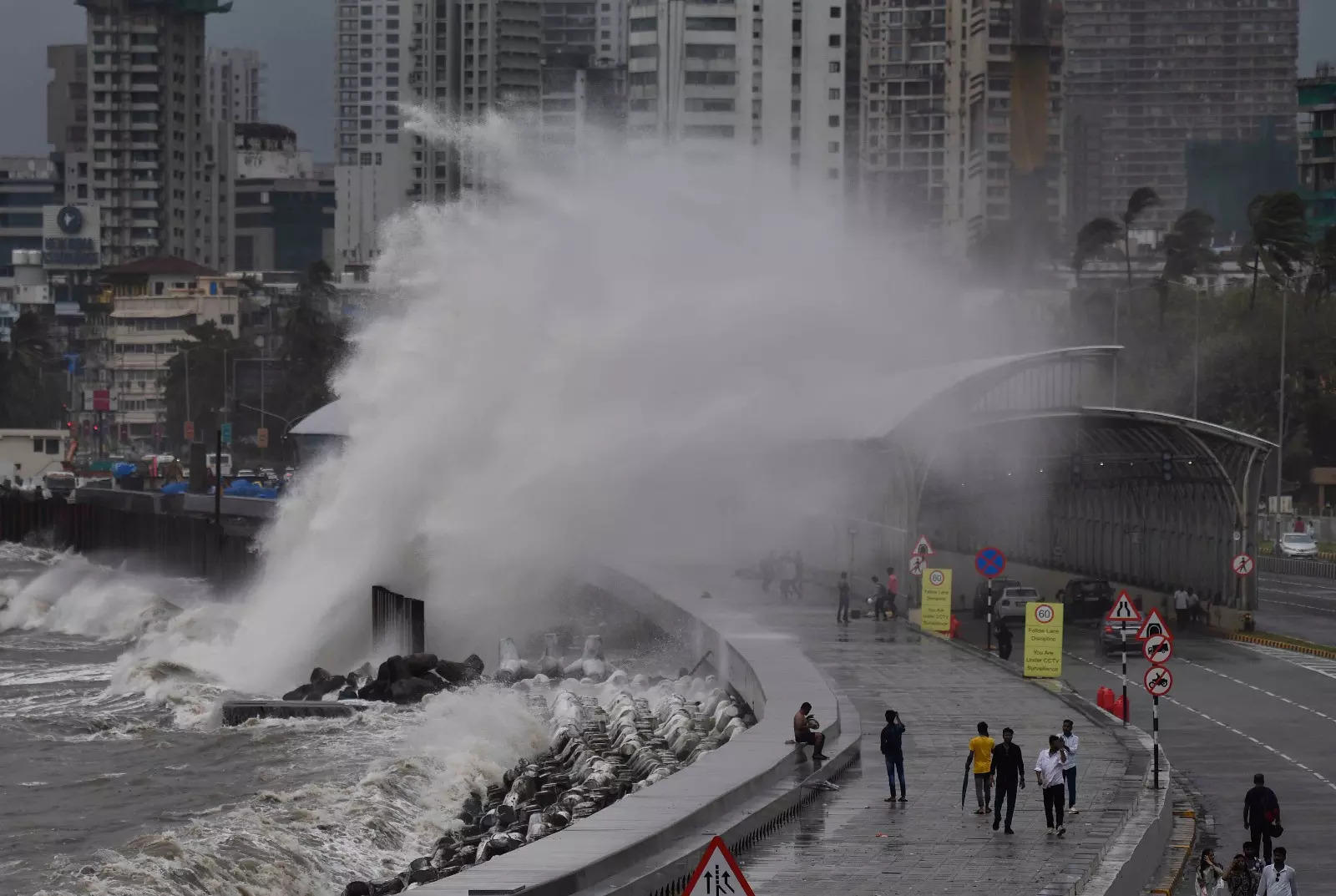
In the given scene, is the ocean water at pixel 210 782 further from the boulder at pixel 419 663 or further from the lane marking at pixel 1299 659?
the lane marking at pixel 1299 659

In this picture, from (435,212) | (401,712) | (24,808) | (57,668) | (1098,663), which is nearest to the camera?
(24,808)

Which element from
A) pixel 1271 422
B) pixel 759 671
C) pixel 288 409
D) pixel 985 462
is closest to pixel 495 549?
pixel 985 462

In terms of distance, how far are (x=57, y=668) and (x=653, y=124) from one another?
355ft

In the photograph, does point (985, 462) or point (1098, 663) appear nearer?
point (1098, 663)

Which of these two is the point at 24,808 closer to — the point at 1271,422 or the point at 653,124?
the point at 1271,422

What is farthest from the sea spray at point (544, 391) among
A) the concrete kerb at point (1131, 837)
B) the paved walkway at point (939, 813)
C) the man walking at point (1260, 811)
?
the man walking at point (1260, 811)

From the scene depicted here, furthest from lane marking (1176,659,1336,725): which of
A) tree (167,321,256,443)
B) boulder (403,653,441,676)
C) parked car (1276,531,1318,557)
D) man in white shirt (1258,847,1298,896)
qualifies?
tree (167,321,256,443)

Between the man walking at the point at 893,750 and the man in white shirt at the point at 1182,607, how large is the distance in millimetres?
30145

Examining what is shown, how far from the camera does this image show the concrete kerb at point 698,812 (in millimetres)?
18125

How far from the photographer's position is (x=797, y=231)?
200ft

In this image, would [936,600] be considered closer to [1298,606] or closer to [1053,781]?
[1298,606]

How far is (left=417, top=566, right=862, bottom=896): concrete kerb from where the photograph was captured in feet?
59.5

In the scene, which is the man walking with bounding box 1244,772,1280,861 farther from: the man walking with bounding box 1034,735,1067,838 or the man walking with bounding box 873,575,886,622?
the man walking with bounding box 873,575,886,622

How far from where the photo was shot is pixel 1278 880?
60.4ft
